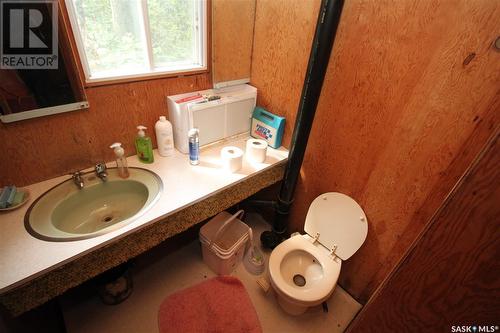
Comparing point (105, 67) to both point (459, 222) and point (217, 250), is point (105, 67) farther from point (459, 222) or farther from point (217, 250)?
point (459, 222)

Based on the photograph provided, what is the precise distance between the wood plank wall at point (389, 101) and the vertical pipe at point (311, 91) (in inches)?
2.9

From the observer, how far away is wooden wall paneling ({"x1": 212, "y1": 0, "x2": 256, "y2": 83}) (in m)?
1.28

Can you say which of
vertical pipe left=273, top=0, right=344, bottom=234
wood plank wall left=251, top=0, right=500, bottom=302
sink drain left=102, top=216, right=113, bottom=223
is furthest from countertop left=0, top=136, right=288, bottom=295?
wood plank wall left=251, top=0, right=500, bottom=302

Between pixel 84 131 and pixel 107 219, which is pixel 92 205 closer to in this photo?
pixel 107 219

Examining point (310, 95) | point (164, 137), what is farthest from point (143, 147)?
point (310, 95)

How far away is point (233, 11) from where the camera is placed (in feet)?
4.25

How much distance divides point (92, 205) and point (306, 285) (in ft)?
4.01

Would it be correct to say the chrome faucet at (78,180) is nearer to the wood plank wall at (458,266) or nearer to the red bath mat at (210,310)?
the red bath mat at (210,310)

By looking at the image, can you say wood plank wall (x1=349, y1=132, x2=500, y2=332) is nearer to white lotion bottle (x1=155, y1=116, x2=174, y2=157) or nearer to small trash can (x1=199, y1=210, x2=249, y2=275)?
small trash can (x1=199, y1=210, x2=249, y2=275)

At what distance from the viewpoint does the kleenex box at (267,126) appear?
1476mm

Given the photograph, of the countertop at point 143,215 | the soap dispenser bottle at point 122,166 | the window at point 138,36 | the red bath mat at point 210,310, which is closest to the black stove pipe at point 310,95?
the countertop at point 143,215

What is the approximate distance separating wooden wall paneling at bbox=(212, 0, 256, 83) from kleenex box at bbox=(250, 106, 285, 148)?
0.28 metres

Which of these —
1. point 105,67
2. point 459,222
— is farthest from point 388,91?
point 105,67

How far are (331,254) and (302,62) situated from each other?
1.09m
